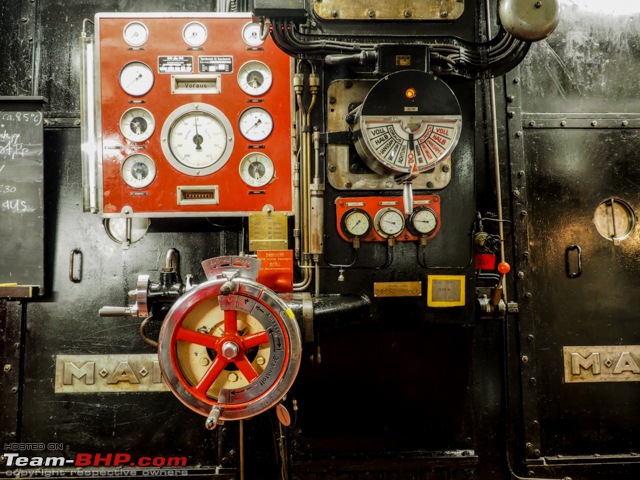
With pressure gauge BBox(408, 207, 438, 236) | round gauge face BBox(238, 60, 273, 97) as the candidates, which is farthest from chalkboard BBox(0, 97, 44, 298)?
pressure gauge BBox(408, 207, 438, 236)

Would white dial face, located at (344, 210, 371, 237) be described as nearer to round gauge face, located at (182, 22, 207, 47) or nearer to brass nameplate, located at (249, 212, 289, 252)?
brass nameplate, located at (249, 212, 289, 252)

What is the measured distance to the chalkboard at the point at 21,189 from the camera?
90.8 inches

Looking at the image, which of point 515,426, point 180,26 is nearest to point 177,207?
point 180,26

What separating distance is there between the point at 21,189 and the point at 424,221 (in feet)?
7.46

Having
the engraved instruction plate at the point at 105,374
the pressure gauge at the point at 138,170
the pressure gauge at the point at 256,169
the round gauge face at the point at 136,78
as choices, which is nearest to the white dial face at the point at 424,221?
the pressure gauge at the point at 256,169

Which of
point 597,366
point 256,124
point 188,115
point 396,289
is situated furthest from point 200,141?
point 597,366

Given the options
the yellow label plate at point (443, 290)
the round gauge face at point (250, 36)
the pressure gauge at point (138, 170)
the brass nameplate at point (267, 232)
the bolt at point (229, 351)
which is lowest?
the bolt at point (229, 351)

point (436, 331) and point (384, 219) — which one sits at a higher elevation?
point (384, 219)

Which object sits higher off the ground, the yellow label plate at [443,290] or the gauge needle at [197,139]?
the gauge needle at [197,139]

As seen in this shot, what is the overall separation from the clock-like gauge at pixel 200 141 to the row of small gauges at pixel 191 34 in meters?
0.35

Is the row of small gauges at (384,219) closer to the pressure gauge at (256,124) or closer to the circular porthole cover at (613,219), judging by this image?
the pressure gauge at (256,124)

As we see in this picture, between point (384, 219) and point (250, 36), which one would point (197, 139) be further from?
point (384, 219)

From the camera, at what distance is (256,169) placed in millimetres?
2223

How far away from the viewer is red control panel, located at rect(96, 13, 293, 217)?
7.11 feet
